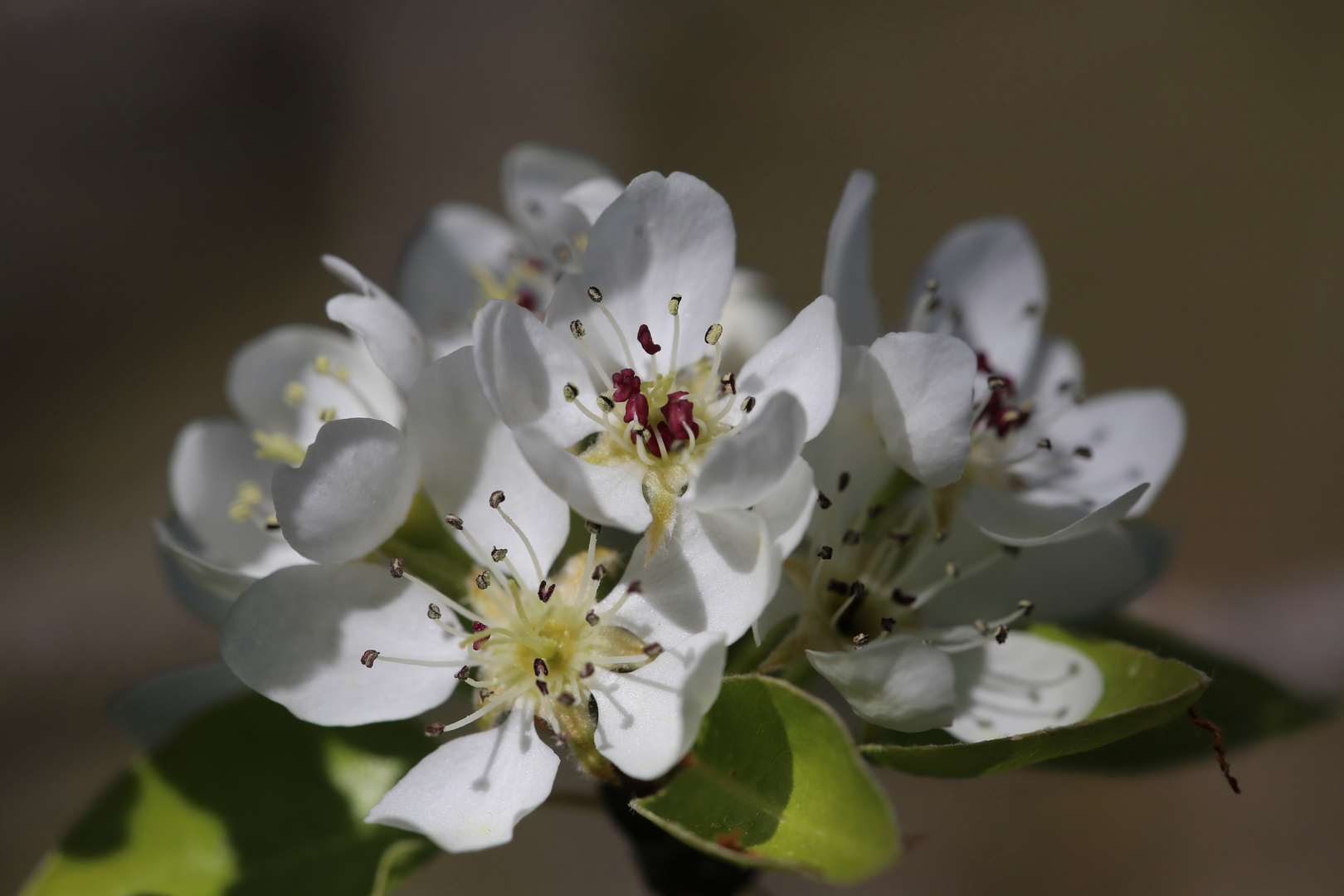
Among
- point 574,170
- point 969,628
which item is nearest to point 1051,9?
point 574,170

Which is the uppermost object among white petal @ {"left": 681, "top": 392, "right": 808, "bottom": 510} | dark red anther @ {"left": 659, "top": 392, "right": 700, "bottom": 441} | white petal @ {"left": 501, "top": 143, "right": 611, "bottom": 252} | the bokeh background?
white petal @ {"left": 501, "top": 143, "right": 611, "bottom": 252}

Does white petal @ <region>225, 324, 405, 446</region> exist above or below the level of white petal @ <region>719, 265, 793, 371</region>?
below

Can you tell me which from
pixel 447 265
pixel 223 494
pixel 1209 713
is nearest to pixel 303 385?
pixel 223 494

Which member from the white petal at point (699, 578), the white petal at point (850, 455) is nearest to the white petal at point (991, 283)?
the white petal at point (850, 455)

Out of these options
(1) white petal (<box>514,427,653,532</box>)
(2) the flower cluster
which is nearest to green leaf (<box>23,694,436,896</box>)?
(2) the flower cluster

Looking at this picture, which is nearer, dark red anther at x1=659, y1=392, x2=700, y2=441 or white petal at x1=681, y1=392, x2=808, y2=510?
white petal at x1=681, y1=392, x2=808, y2=510

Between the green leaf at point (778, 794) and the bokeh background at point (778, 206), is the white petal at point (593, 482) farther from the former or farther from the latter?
the bokeh background at point (778, 206)

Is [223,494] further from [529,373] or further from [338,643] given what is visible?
[529,373]

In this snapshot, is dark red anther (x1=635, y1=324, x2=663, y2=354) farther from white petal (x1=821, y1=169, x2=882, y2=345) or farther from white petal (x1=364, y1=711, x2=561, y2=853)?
white petal (x1=364, y1=711, x2=561, y2=853)

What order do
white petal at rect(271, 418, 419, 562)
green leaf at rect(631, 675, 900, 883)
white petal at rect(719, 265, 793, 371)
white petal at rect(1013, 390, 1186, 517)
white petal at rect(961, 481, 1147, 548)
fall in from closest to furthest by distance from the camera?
green leaf at rect(631, 675, 900, 883) < white petal at rect(271, 418, 419, 562) < white petal at rect(961, 481, 1147, 548) < white petal at rect(1013, 390, 1186, 517) < white petal at rect(719, 265, 793, 371)
